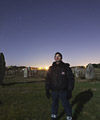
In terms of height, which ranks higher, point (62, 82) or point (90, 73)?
point (90, 73)

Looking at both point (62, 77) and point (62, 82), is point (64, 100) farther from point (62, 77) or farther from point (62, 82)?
point (62, 77)

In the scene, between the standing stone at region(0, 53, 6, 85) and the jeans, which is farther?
the standing stone at region(0, 53, 6, 85)

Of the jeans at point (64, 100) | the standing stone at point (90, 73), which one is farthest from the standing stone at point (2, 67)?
the standing stone at point (90, 73)

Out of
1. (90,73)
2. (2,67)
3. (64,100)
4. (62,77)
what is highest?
→ (2,67)

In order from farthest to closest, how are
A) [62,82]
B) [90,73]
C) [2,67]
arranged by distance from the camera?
1. [90,73]
2. [2,67]
3. [62,82]

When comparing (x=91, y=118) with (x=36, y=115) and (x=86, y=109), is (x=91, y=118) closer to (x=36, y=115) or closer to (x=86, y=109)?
(x=86, y=109)

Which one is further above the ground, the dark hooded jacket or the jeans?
the dark hooded jacket

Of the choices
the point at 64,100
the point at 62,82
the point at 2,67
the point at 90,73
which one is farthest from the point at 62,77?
the point at 90,73

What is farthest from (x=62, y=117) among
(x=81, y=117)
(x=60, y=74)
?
(x=60, y=74)

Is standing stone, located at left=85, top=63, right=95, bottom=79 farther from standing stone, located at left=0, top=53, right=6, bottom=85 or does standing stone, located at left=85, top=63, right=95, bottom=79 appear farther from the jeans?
the jeans

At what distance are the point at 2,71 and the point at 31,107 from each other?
10.3 m

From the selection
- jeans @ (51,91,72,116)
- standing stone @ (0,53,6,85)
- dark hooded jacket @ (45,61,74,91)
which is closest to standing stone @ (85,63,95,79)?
standing stone @ (0,53,6,85)

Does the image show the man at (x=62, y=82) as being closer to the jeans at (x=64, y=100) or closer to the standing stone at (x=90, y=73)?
the jeans at (x=64, y=100)

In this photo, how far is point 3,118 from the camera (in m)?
5.91
